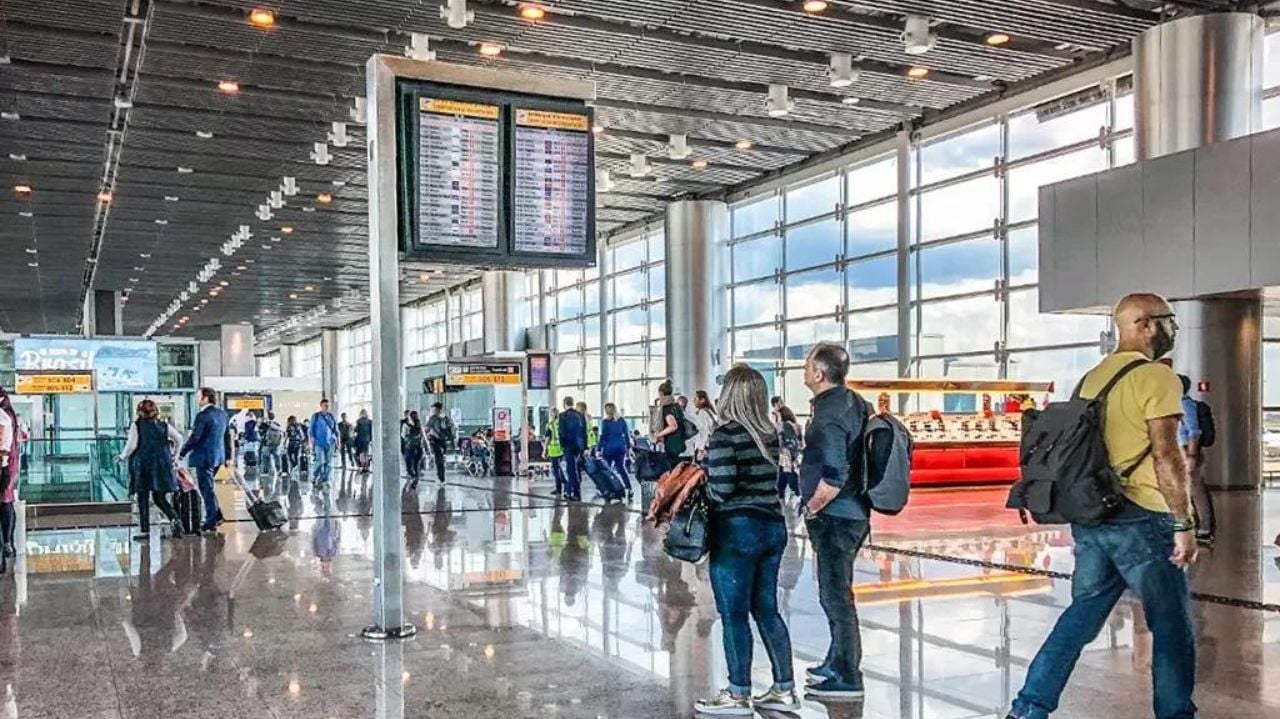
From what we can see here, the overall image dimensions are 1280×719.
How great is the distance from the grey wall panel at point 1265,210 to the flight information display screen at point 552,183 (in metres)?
8.63

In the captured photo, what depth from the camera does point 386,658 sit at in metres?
5.26

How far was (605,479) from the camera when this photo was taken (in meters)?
13.8

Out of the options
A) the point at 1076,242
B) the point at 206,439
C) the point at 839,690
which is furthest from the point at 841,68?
the point at 839,690

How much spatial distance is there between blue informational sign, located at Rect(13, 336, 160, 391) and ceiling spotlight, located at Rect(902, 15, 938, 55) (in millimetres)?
15298

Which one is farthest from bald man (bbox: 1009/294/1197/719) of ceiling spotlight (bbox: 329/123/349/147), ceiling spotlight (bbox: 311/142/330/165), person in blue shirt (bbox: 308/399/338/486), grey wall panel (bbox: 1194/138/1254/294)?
person in blue shirt (bbox: 308/399/338/486)

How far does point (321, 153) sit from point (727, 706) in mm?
15304

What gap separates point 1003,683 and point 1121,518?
1.37 metres

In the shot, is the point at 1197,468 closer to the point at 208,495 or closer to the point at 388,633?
the point at 388,633

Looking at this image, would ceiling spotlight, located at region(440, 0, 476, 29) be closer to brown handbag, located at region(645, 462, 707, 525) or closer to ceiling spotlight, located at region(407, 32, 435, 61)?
ceiling spotlight, located at region(407, 32, 435, 61)

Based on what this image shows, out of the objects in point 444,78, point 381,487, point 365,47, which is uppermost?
point 365,47

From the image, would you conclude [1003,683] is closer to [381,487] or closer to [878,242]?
[381,487]

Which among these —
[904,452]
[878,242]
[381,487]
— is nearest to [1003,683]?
[904,452]

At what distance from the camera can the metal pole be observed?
577cm

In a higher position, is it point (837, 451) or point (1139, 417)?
point (1139, 417)
